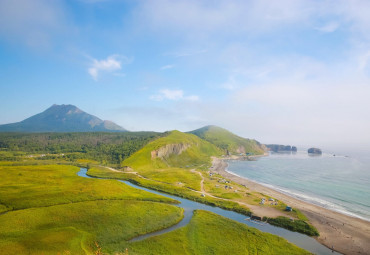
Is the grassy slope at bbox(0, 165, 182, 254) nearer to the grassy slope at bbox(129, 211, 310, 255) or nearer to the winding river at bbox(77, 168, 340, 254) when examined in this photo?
the winding river at bbox(77, 168, 340, 254)

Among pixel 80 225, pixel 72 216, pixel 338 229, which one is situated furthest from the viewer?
pixel 338 229

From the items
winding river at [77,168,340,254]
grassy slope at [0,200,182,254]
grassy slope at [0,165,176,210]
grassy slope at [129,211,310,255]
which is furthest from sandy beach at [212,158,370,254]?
grassy slope at [0,165,176,210]

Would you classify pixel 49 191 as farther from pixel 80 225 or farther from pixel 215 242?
pixel 215 242

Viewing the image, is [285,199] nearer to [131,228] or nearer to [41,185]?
[131,228]

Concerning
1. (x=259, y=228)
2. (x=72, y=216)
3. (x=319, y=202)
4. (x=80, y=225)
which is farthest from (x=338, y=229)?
(x=72, y=216)

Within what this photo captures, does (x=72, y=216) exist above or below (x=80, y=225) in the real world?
above

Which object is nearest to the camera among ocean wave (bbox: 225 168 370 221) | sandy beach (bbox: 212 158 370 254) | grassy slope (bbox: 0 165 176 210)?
sandy beach (bbox: 212 158 370 254)

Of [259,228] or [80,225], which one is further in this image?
[259,228]
